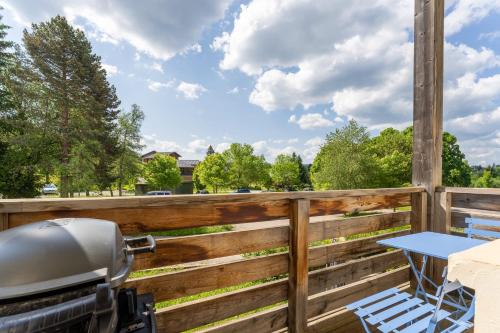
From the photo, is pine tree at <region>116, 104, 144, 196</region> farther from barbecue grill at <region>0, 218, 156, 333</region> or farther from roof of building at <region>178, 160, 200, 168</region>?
roof of building at <region>178, 160, 200, 168</region>

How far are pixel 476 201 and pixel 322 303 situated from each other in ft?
5.03

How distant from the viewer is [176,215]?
1317 millimetres

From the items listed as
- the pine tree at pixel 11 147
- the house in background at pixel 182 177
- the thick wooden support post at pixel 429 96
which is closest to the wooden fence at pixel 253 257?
the thick wooden support post at pixel 429 96

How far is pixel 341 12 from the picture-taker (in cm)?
436

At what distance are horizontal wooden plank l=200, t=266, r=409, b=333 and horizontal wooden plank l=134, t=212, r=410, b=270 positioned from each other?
393 millimetres

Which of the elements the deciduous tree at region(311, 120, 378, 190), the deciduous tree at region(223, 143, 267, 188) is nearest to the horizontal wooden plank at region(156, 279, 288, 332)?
the deciduous tree at region(311, 120, 378, 190)

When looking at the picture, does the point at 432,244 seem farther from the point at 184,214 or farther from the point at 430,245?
the point at 184,214

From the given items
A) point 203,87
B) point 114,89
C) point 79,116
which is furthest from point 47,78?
point 203,87

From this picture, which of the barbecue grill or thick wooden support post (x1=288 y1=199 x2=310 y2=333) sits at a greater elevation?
the barbecue grill

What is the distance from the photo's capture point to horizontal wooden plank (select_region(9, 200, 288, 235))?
1.07 meters

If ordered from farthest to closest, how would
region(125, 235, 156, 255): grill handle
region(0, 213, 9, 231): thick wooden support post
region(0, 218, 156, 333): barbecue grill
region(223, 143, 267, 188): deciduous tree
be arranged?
1. region(223, 143, 267, 188): deciduous tree
2. region(0, 213, 9, 231): thick wooden support post
3. region(125, 235, 156, 255): grill handle
4. region(0, 218, 156, 333): barbecue grill

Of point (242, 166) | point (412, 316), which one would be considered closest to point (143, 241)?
point (412, 316)

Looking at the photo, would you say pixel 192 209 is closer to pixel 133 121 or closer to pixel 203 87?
pixel 133 121

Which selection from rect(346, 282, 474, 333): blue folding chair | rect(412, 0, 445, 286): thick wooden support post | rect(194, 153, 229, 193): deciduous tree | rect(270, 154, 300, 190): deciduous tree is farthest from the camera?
rect(270, 154, 300, 190): deciduous tree
